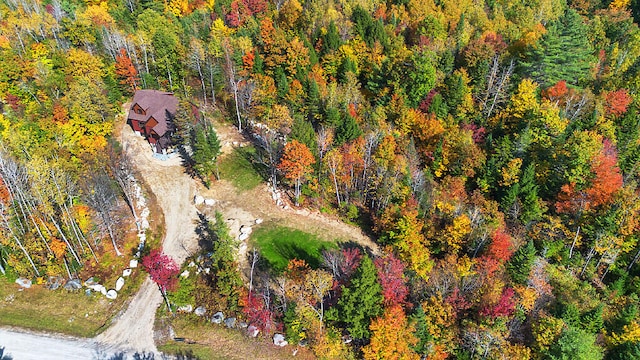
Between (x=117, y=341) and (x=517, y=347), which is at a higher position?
(x=517, y=347)

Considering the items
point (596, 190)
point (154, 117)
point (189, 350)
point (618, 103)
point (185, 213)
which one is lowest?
point (189, 350)

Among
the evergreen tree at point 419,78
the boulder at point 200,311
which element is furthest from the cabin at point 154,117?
the evergreen tree at point 419,78

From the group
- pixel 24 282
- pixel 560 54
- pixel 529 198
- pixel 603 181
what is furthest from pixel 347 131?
pixel 24 282

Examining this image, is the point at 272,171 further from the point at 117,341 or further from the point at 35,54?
the point at 35,54

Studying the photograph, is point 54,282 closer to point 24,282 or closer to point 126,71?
point 24,282

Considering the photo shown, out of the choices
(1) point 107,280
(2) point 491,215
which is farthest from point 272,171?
(2) point 491,215

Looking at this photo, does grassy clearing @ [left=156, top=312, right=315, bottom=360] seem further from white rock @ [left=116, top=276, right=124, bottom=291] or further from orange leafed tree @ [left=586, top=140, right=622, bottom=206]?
orange leafed tree @ [left=586, top=140, right=622, bottom=206]

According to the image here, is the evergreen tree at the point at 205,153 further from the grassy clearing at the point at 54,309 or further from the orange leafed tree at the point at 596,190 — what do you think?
the orange leafed tree at the point at 596,190
